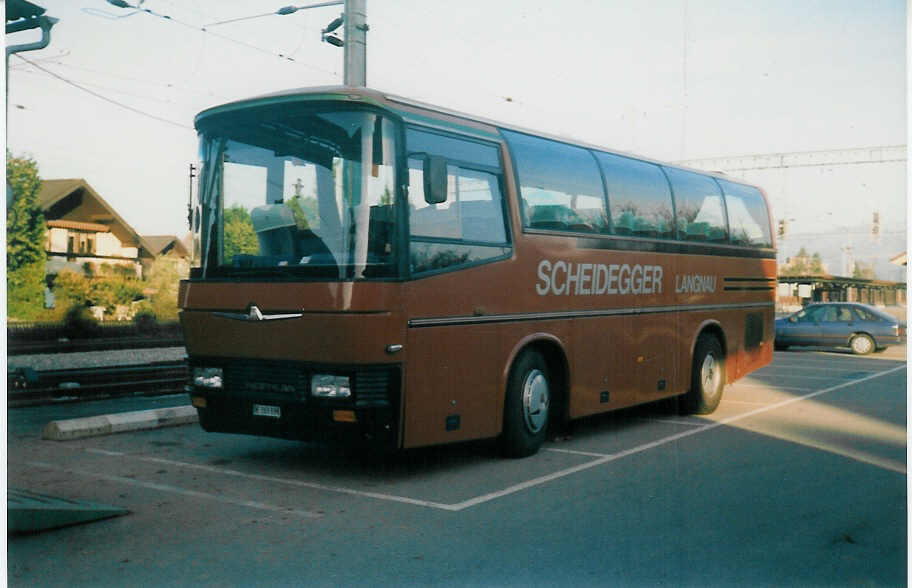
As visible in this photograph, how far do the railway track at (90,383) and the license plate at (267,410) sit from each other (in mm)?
6107

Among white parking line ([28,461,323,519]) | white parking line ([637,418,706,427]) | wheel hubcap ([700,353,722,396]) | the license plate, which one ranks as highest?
the license plate

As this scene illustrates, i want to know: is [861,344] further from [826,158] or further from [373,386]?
[373,386]

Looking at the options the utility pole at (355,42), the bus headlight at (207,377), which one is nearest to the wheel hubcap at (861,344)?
the utility pole at (355,42)

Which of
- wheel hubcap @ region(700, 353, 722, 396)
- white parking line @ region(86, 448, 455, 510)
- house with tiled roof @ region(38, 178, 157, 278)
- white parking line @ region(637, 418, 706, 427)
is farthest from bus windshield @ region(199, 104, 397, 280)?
house with tiled roof @ region(38, 178, 157, 278)

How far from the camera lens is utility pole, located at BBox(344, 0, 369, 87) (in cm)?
1283

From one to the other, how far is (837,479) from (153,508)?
228 inches

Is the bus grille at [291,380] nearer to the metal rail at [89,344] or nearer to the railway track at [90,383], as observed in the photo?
the railway track at [90,383]

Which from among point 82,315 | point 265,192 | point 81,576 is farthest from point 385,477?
point 82,315

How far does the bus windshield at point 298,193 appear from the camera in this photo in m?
7.71

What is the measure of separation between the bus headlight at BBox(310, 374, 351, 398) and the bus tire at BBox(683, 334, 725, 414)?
21.1 feet

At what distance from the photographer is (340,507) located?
7.27m

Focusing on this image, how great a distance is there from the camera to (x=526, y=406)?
369 inches

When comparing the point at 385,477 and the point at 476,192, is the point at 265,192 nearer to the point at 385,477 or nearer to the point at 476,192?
the point at 476,192

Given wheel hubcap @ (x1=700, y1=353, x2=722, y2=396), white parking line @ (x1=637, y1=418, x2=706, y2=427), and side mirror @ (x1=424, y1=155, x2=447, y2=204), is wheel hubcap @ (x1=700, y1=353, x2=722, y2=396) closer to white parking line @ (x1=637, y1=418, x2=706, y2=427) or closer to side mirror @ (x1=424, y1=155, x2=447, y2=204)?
white parking line @ (x1=637, y1=418, x2=706, y2=427)
